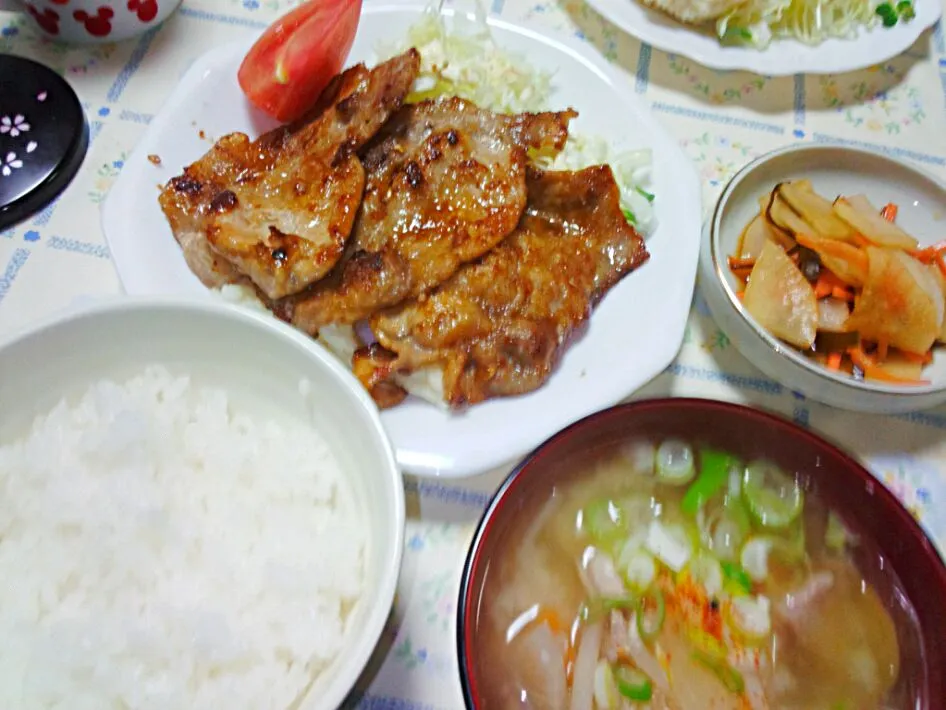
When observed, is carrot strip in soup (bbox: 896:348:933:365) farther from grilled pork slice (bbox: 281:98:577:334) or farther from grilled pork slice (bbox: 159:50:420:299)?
grilled pork slice (bbox: 159:50:420:299)

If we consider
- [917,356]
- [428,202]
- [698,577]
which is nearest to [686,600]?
[698,577]

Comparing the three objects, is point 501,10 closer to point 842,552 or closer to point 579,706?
point 842,552

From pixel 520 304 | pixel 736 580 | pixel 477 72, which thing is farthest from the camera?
pixel 477 72

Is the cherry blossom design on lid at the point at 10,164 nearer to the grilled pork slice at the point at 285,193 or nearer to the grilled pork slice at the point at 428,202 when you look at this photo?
the grilled pork slice at the point at 285,193

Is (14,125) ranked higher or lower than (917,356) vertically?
higher

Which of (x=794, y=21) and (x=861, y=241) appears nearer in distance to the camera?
(x=861, y=241)

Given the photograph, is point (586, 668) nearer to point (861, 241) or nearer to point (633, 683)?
point (633, 683)
